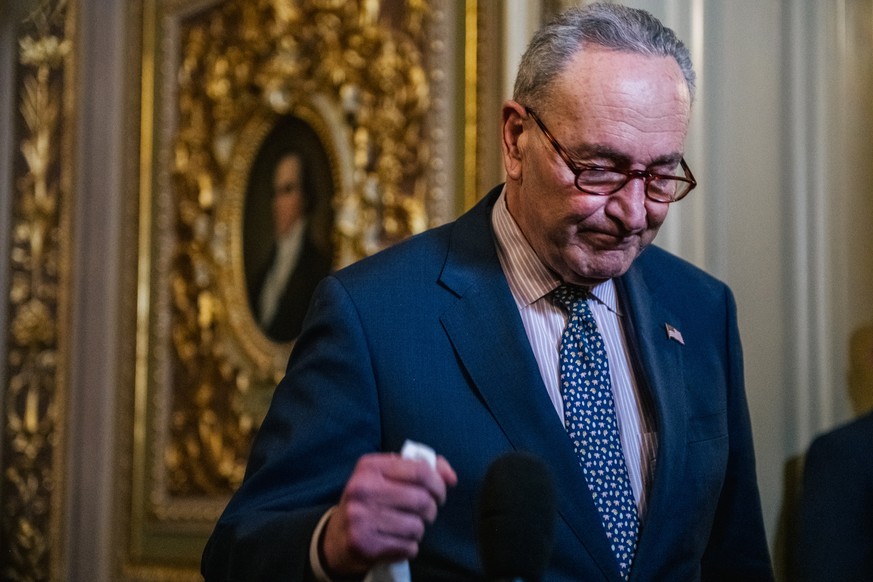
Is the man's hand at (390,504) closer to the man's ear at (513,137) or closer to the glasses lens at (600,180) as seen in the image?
the glasses lens at (600,180)

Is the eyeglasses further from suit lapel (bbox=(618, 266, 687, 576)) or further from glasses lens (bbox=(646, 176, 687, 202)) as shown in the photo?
suit lapel (bbox=(618, 266, 687, 576))

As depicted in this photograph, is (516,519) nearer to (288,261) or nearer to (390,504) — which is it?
(390,504)

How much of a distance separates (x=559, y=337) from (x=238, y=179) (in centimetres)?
248

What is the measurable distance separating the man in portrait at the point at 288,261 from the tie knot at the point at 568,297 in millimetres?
1927

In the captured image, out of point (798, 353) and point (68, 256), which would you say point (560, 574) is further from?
point (68, 256)

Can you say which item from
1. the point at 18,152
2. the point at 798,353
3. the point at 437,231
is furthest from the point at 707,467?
the point at 18,152

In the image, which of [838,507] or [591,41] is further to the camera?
[838,507]

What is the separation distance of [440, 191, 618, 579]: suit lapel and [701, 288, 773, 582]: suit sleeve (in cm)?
47

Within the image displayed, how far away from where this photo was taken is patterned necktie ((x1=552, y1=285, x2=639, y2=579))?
218cm

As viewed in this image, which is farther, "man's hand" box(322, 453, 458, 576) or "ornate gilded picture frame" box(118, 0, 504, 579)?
"ornate gilded picture frame" box(118, 0, 504, 579)

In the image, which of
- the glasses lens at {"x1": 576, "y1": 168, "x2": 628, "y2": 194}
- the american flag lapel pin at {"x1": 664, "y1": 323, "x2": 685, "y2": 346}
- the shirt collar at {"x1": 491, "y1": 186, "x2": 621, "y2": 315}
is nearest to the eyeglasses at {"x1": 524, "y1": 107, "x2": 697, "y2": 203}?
the glasses lens at {"x1": 576, "y1": 168, "x2": 628, "y2": 194}

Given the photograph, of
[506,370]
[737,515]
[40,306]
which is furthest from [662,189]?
[40,306]

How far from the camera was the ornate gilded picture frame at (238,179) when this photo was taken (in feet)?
12.7

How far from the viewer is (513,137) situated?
234 centimetres
